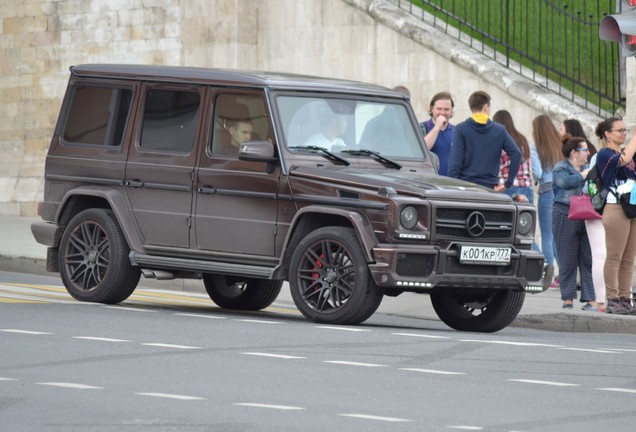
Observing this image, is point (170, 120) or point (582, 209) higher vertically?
point (170, 120)

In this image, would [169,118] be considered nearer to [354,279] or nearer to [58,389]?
[354,279]

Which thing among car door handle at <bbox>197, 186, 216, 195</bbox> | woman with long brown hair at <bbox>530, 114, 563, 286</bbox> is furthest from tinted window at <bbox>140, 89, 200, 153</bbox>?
woman with long brown hair at <bbox>530, 114, 563, 286</bbox>

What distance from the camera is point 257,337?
12.0m

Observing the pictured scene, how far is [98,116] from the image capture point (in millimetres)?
15008

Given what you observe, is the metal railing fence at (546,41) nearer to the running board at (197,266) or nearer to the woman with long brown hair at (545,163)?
the woman with long brown hair at (545,163)

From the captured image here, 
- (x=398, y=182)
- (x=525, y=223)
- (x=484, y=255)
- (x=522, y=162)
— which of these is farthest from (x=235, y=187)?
(x=522, y=162)

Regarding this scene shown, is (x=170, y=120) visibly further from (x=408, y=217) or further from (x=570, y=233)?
(x=570, y=233)

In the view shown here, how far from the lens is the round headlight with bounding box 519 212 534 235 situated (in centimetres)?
1336

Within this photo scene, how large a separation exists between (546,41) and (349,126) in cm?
1022

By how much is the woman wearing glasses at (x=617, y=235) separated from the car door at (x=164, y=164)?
3.96 m

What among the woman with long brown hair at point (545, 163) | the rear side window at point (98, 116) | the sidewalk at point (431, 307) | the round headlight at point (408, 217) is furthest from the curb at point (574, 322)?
the woman with long brown hair at point (545, 163)

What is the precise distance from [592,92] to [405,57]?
2678mm

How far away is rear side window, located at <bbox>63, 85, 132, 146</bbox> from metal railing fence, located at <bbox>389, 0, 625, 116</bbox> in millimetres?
9352

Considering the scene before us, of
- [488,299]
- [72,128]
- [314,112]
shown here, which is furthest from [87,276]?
[488,299]
